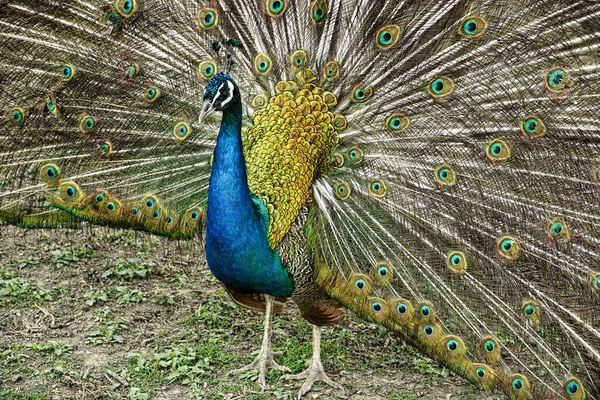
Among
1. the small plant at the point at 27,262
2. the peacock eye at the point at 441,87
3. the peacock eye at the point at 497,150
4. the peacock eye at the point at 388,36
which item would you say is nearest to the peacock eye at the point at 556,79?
the peacock eye at the point at 497,150

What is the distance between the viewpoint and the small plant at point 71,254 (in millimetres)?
5031

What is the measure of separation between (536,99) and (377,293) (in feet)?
3.84

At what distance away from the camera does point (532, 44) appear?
125 inches

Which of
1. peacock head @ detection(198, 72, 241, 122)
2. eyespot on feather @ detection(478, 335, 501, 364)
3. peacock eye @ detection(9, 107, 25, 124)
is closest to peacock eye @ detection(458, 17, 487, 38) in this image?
peacock head @ detection(198, 72, 241, 122)

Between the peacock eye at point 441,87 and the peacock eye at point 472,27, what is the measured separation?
8.9 inches

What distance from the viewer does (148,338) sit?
14.2ft

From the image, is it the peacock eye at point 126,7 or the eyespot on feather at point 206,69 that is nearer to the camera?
the peacock eye at point 126,7

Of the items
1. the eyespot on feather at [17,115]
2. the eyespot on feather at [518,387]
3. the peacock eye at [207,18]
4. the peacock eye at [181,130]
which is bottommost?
the eyespot on feather at [518,387]

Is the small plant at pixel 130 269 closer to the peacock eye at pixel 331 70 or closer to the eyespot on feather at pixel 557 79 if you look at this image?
the peacock eye at pixel 331 70

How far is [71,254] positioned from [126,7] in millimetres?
2192

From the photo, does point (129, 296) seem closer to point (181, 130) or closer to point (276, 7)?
point (181, 130)

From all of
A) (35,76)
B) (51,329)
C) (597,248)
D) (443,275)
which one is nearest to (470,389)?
(443,275)

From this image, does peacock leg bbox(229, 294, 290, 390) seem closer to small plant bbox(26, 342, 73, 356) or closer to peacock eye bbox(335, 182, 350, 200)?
peacock eye bbox(335, 182, 350, 200)

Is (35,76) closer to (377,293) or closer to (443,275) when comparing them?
(377,293)
